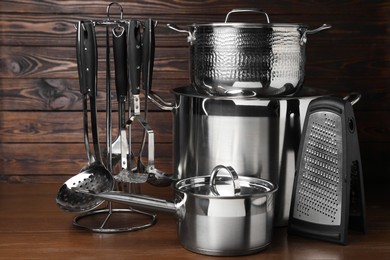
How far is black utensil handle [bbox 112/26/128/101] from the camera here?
1291mm

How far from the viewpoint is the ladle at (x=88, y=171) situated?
125cm

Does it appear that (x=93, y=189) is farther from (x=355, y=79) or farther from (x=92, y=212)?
(x=355, y=79)

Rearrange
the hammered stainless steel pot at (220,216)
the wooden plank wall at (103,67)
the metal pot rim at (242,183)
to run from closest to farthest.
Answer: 1. the hammered stainless steel pot at (220,216)
2. the metal pot rim at (242,183)
3. the wooden plank wall at (103,67)

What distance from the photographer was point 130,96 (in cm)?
138

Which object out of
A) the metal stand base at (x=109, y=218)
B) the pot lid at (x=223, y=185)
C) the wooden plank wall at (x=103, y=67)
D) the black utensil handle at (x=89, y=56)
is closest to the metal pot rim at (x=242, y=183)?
the pot lid at (x=223, y=185)

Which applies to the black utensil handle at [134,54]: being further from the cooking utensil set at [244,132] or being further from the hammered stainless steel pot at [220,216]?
the hammered stainless steel pot at [220,216]

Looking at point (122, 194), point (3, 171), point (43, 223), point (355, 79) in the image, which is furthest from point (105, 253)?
point (355, 79)

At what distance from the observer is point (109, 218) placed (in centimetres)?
138

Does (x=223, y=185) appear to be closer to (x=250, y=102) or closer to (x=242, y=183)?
(x=242, y=183)

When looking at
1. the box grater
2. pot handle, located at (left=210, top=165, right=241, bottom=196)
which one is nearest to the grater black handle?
the box grater

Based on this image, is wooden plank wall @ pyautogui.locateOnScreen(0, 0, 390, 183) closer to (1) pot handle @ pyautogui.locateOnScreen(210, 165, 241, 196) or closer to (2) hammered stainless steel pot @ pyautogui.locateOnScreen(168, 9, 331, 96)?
(2) hammered stainless steel pot @ pyautogui.locateOnScreen(168, 9, 331, 96)

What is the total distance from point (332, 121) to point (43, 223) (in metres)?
0.55

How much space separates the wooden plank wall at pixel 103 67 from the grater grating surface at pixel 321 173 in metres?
0.41

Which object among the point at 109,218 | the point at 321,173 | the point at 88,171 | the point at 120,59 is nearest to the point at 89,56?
the point at 120,59
